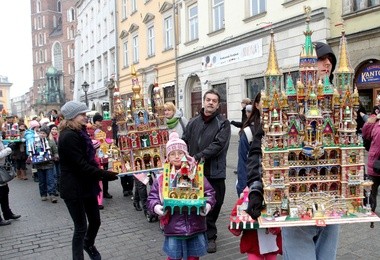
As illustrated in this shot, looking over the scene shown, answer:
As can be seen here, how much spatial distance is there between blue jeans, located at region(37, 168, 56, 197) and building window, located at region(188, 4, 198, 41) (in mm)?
13619

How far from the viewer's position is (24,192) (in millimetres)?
9289

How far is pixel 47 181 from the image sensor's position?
26.7ft

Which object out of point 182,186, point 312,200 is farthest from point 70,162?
point 312,200

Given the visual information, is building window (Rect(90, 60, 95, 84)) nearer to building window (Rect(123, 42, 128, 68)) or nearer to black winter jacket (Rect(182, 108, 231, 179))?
building window (Rect(123, 42, 128, 68))

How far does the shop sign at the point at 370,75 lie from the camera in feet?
36.8

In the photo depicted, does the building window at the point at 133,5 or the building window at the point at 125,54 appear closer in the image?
the building window at the point at 133,5

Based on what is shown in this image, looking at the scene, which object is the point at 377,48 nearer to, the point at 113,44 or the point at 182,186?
the point at 182,186

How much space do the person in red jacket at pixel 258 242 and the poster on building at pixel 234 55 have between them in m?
12.8

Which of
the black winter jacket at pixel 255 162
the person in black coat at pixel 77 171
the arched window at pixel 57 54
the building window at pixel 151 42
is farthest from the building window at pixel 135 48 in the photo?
the arched window at pixel 57 54

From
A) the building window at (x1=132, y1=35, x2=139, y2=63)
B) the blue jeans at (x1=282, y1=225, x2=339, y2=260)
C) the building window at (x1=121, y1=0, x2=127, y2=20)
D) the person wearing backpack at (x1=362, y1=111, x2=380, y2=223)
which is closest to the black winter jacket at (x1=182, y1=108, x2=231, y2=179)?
the blue jeans at (x1=282, y1=225, x2=339, y2=260)

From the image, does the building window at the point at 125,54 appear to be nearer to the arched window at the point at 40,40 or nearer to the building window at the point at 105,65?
the building window at the point at 105,65

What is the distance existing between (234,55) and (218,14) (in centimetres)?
265

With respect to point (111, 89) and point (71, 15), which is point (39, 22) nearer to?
point (71, 15)

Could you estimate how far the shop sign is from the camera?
11.2 meters
